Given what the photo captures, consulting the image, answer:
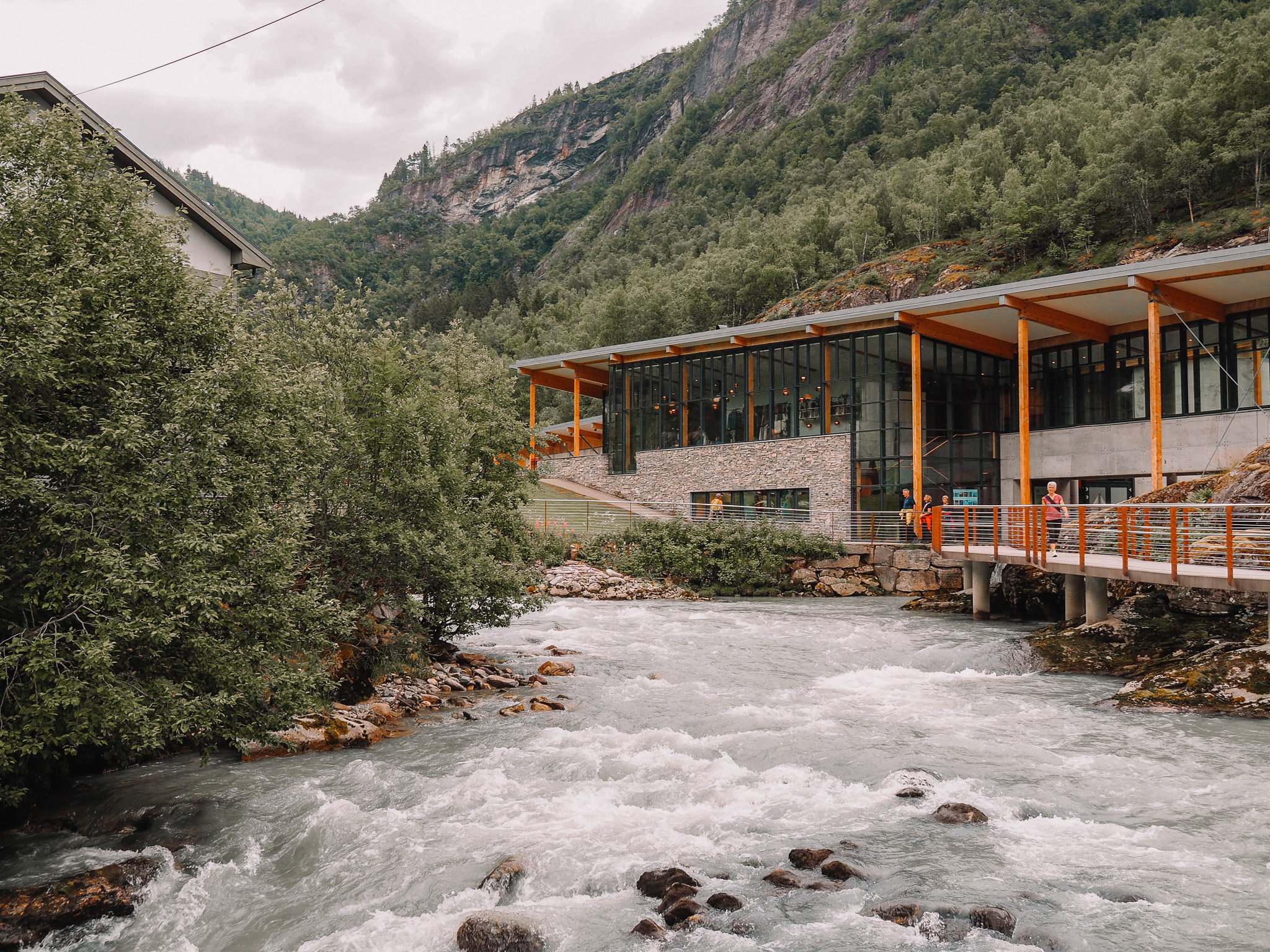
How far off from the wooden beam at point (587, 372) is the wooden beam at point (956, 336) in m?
17.2

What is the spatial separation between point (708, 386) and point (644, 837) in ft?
98.5

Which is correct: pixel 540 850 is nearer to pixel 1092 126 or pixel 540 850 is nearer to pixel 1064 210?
pixel 1064 210

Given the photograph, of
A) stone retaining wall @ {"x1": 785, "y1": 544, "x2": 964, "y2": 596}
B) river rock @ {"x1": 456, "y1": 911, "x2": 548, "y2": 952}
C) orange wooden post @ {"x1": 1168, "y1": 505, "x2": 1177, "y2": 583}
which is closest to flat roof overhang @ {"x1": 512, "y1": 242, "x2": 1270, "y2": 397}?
stone retaining wall @ {"x1": 785, "y1": 544, "x2": 964, "y2": 596}

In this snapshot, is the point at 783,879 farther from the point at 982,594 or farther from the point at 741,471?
the point at 741,471

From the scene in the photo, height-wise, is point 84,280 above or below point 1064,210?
below

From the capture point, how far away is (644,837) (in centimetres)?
836

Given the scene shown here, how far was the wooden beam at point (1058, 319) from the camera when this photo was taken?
28.1m

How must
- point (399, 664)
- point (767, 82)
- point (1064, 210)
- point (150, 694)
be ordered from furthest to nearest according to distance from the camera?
1. point (767, 82)
2. point (1064, 210)
3. point (399, 664)
4. point (150, 694)

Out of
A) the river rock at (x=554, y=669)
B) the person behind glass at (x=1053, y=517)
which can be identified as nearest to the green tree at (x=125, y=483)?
the river rock at (x=554, y=669)

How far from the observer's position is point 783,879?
7.25 m

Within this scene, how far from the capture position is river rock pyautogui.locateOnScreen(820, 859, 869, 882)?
7301mm

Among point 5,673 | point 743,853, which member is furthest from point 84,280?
point 743,853

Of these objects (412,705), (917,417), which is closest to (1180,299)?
(917,417)

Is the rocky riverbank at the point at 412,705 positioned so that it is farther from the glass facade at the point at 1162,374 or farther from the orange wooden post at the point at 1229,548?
the glass facade at the point at 1162,374
